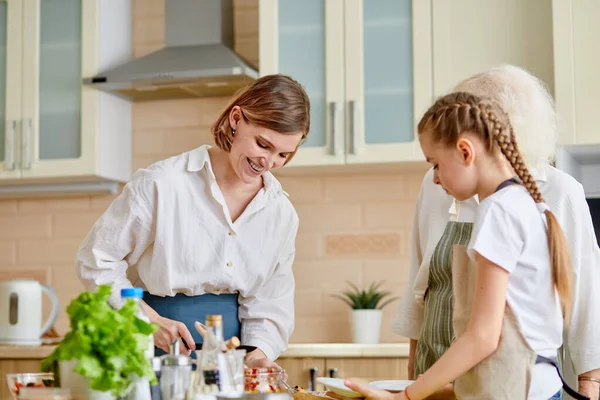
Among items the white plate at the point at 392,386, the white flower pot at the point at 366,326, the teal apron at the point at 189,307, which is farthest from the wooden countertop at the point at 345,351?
the white plate at the point at 392,386

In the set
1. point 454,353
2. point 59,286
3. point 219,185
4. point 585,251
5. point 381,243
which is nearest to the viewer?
point 454,353

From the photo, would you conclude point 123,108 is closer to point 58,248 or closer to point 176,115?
point 176,115

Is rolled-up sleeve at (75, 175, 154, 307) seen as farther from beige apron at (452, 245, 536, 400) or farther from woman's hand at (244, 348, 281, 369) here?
beige apron at (452, 245, 536, 400)

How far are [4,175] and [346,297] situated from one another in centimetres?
150

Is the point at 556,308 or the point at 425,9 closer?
the point at 556,308

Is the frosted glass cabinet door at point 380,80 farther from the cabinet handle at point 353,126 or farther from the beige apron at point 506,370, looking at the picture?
the beige apron at point 506,370

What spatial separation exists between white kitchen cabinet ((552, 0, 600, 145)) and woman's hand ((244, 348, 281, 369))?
1.46 m

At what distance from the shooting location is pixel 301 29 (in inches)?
135

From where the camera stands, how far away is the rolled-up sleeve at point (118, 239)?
2131mm

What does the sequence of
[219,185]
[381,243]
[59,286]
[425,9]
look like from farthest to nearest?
[59,286]
[381,243]
[425,9]
[219,185]

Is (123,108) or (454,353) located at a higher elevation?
(123,108)

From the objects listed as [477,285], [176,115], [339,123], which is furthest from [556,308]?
[176,115]

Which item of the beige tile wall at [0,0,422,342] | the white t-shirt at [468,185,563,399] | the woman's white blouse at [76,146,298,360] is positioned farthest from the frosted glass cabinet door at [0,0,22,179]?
the white t-shirt at [468,185,563,399]

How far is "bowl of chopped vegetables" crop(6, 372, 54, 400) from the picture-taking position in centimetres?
145
